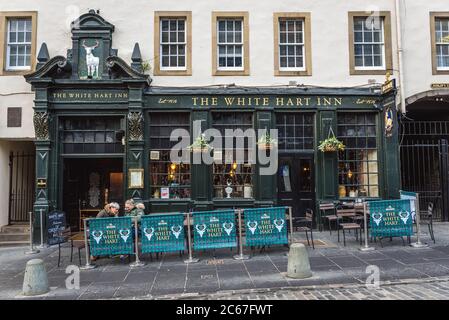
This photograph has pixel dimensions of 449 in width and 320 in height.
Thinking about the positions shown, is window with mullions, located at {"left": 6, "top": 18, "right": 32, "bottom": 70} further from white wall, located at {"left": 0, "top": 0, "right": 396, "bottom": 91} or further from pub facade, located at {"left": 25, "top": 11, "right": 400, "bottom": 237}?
pub facade, located at {"left": 25, "top": 11, "right": 400, "bottom": 237}

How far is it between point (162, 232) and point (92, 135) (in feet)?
18.1

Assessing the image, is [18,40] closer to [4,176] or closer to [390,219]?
[4,176]

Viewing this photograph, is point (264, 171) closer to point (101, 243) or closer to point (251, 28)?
point (251, 28)

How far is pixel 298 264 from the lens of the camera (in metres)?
7.29

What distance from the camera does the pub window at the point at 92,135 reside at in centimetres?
1248

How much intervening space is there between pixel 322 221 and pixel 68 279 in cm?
820

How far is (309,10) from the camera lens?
12977 millimetres

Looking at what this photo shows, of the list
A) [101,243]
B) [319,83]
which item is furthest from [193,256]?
[319,83]

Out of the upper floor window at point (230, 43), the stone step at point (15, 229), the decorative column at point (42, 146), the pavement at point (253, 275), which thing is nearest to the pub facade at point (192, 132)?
the decorative column at point (42, 146)

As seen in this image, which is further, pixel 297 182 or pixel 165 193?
pixel 297 182

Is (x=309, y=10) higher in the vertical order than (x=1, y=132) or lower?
higher

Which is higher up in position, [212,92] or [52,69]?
[52,69]

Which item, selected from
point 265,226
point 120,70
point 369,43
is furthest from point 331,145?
point 120,70

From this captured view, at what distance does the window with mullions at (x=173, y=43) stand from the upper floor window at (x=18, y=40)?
4435mm
